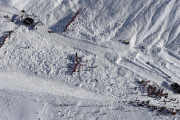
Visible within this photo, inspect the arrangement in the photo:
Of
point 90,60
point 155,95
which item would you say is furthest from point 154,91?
point 90,60

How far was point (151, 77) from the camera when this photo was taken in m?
12.3

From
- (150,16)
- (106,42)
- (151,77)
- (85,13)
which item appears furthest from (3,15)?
(151,77)

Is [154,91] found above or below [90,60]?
below

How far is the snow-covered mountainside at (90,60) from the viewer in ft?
38.6

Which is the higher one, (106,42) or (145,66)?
(106,42)

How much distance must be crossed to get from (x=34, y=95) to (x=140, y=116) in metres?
8.10

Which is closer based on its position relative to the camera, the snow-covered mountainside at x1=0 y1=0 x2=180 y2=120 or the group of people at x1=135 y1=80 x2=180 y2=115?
the snow-covered mountainside at x1=0 y1=0 x2=180 y2=120

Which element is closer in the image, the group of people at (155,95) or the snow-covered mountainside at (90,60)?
the snow-covered mountainside at (90,60)

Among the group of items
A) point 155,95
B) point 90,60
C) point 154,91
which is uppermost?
point 90,60

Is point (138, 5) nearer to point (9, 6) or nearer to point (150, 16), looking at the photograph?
point (150, 16)

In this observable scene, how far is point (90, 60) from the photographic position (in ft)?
39.8

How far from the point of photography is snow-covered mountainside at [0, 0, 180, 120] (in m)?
11.8

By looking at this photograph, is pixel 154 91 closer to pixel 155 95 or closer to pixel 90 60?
pixel 155 95

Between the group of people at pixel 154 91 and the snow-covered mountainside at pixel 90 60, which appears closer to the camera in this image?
the snow-covered mountainside at pixel 90 60
